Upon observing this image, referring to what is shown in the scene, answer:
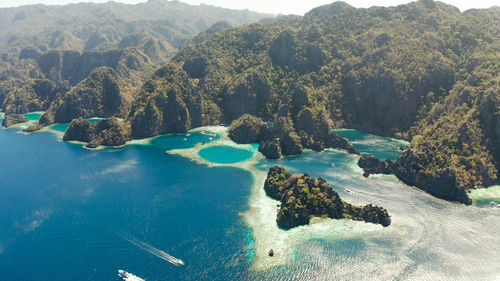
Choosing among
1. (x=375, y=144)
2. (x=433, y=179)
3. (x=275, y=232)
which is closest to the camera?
(x=275, y=232)

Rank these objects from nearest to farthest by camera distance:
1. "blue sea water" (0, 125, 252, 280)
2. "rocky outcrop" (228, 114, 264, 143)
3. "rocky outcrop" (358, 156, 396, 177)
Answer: "blue sea water" (0, 125, 252, 280), "rocky outcrop" (358, 156, 396, 177), "rocky outcrop" (228, 114, 264, 143)

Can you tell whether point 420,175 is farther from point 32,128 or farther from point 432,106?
point 32,128

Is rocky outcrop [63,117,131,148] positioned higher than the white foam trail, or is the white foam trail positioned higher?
rocky outcrop [63,117,131,148]

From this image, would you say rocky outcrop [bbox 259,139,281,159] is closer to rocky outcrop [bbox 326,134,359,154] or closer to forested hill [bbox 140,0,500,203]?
forested hill [bbox 140,0,500,203]

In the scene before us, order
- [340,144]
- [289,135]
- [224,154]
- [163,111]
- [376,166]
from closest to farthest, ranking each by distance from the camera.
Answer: [376,166] → [224,154] → [289,135] → [340,144] → [163,111]

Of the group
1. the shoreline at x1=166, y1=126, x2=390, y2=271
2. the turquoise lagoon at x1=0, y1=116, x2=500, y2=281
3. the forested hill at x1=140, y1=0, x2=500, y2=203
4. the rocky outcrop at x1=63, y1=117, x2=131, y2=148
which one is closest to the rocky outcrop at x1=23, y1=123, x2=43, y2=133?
the rocky outcrop at x1=63, y1=117, x2=131, y2=148

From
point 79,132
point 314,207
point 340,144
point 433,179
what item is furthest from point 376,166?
point 79,132

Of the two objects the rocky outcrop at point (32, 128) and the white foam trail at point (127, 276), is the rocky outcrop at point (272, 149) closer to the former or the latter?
the white foam trail at point (127, 276)

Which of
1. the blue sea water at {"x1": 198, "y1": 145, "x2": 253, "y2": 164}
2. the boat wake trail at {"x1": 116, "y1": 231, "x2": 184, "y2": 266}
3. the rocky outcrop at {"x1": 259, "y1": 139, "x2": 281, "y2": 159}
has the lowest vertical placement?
the boat wake trail at {"x1": 116, "y1": 231, "x2": 184, "y2": 266}

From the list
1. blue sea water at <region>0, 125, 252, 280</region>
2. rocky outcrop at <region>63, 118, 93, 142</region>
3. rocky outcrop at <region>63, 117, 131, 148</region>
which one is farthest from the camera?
rocky outcrop at <region>63, 118, 93, 142</region>
